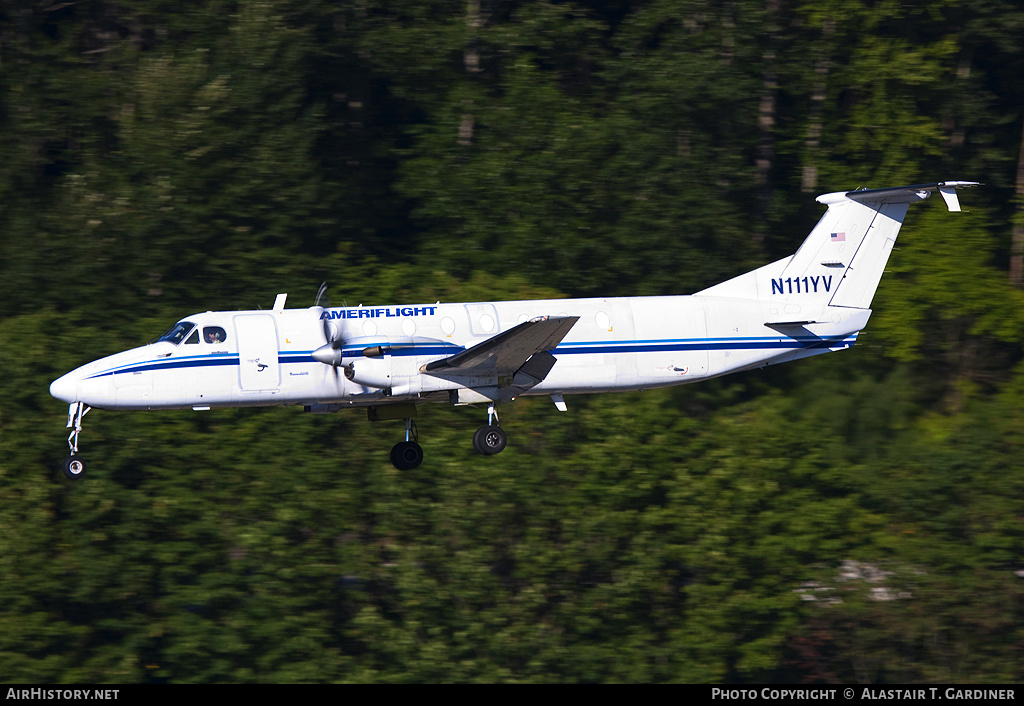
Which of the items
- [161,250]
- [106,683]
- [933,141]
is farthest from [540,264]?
[106,683]

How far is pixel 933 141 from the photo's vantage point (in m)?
37.6

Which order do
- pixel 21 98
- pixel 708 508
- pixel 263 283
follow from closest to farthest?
pixel 708 508 → pixel 263 283 → pixel 21 98

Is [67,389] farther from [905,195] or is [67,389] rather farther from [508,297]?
[905,195]

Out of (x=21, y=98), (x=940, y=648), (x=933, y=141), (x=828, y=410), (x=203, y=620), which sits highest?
(x=21, y=98)

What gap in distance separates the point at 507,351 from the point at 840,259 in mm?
6917

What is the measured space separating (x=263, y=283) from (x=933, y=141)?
61.0 feet

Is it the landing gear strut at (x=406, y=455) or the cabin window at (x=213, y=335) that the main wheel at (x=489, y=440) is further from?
the cabin window at (x=213, y=335)

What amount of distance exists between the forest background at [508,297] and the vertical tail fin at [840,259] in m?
8.25

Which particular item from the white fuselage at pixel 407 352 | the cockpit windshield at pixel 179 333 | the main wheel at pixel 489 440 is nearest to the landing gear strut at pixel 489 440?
the main wheel at pixel 489 440

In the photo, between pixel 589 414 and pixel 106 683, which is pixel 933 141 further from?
pixel 106 683

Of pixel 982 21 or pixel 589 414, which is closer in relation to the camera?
pixel 589 414

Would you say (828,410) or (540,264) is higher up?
(540,264)

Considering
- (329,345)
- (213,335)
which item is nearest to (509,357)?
(329,345)

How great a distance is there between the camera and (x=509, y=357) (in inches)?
850
